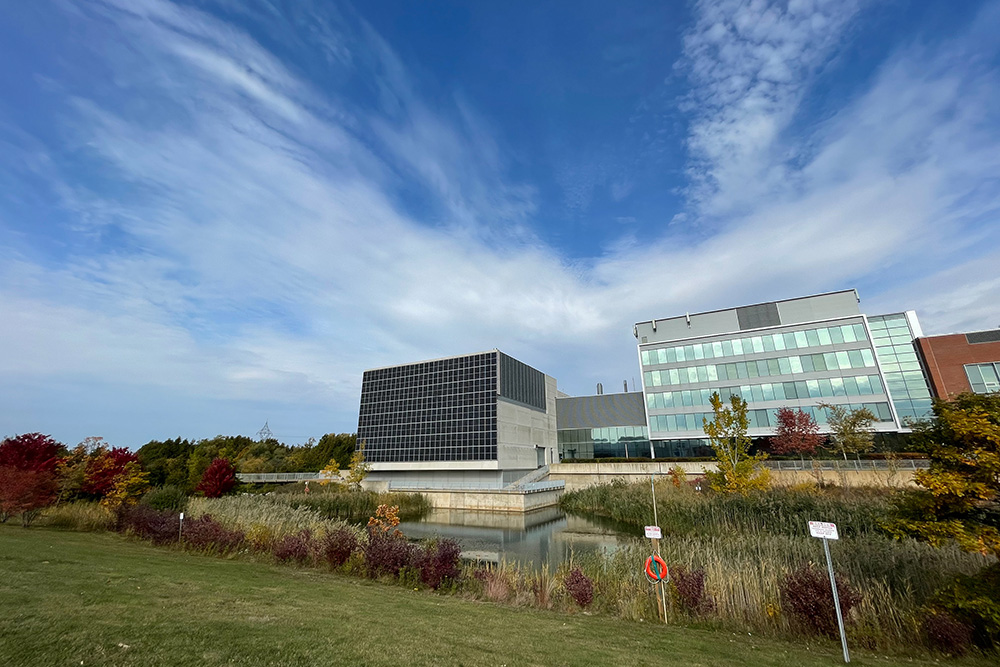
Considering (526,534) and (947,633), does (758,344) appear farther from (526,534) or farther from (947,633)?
(947,633)

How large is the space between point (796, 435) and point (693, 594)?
37736 mm

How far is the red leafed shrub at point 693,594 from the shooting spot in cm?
985

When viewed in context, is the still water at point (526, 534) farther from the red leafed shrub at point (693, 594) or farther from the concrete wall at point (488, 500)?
the red leafed shrub at point (693, 594)

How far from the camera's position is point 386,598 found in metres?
9.66

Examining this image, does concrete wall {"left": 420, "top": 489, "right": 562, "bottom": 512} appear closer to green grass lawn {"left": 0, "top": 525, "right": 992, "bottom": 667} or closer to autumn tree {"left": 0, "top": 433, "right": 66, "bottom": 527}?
autumn tree {"left": 0, "top": 433, "right": 66, "bottom": 527}

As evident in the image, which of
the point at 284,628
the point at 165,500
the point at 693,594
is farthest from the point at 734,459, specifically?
the point at 165,500

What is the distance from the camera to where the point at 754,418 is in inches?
1956

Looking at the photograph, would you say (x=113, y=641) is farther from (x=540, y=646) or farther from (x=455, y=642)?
(x=540, y=646)

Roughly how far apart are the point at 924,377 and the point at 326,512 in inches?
2406

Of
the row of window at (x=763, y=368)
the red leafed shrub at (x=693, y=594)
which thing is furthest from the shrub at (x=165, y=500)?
the row of window at (x=763, y=368)

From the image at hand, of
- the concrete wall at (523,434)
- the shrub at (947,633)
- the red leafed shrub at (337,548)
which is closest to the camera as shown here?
the shrub at (947,633)

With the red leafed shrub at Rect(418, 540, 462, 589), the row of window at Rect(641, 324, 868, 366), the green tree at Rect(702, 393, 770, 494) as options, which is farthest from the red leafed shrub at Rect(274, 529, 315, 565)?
the row of window at Rect(641, 324, 868, 366)

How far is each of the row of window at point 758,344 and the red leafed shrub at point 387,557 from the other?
168ft

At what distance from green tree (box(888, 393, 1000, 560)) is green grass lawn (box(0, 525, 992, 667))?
1984mm
